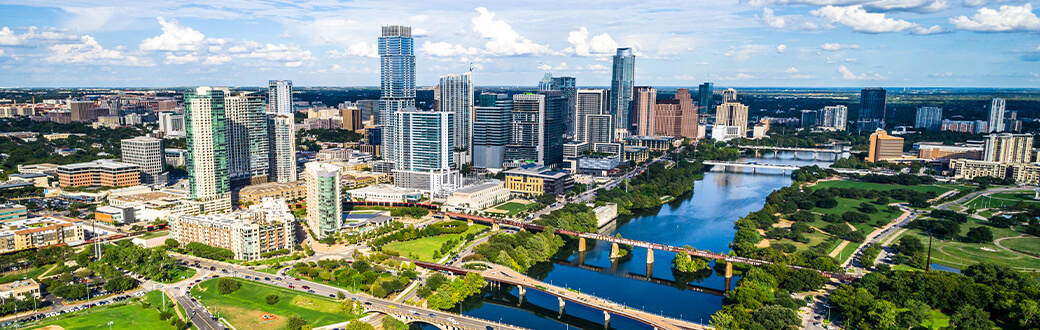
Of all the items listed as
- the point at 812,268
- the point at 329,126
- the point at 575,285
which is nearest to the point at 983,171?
the point at 812,268

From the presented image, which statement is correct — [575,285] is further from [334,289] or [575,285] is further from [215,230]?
[215,230]

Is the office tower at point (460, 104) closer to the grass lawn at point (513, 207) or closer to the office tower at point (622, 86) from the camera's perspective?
the grass lawn at point (513, 207)

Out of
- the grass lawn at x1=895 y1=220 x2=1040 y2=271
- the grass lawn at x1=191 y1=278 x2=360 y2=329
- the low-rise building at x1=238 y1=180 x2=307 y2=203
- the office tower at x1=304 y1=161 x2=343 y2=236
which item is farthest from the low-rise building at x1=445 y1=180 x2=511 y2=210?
the grass lawn at x1=895 y1=220 x2=1040 y2=271

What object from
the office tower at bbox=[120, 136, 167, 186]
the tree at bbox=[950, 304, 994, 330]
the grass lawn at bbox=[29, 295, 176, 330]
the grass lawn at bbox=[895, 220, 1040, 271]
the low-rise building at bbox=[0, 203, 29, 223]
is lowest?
the grass lawn at bbox=[29, 295, 176, 330]

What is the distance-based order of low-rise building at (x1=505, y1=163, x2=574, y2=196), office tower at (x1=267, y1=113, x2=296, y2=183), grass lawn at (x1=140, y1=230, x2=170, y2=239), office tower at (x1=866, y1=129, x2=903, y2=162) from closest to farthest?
grass lawn at (x1=140, y1=230, x2=170, y2=239)
low-rise building at (x1=505, y1=163, x2=574, y2=196)
office tower at (x1=267, y1=113, x2=296, y2=183)
office tower at (x1=866, y1=129, x2=903, y2=162)

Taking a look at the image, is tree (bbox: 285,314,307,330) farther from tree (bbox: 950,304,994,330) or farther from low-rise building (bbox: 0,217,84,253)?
tree (bbox: 950,304,994,330)

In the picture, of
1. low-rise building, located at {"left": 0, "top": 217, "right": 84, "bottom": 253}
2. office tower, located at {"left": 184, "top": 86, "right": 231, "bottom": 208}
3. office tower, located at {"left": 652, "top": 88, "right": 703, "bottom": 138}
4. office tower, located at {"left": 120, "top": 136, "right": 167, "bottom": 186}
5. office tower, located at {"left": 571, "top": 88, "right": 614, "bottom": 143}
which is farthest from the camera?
office tower, located at {"left": 652, "top": 88, "right": 703, "bottom": 138}
